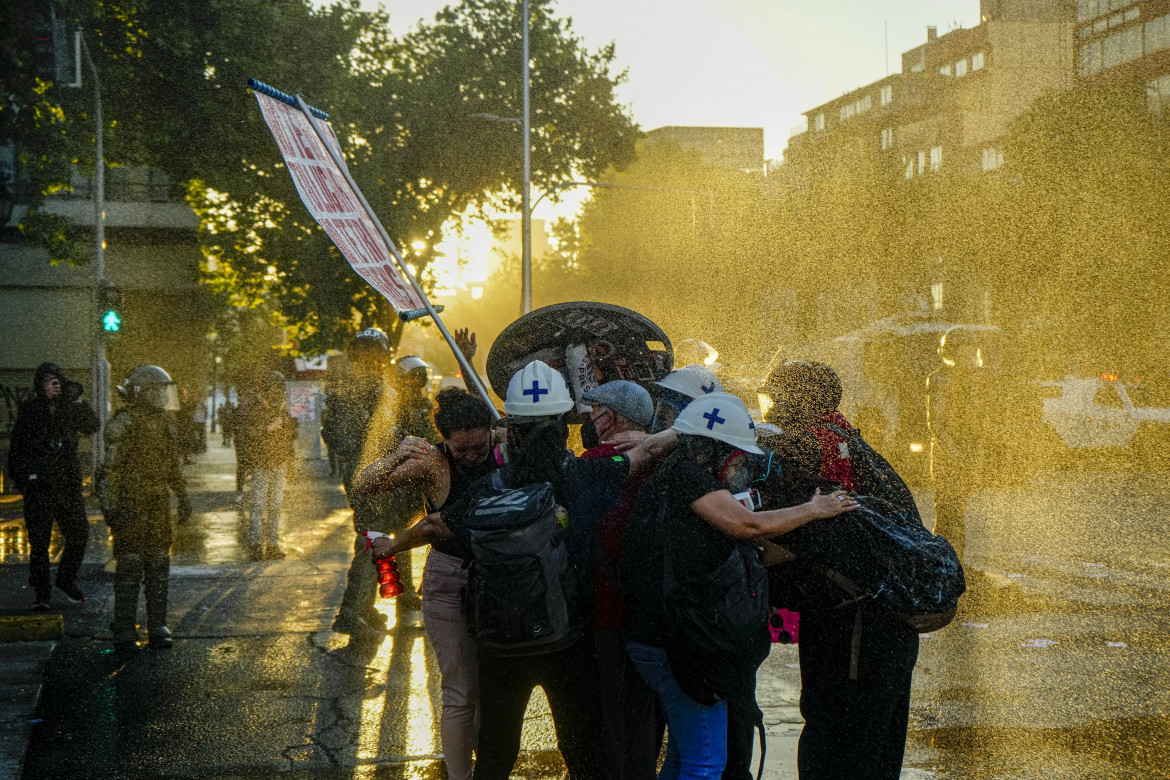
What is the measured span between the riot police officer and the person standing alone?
127 cm

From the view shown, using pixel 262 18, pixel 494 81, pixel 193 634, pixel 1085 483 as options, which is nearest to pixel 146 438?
pixel 193 634

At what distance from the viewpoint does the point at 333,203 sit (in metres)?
4.82

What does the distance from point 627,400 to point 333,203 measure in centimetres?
174

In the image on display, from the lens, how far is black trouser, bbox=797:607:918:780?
11.6ft

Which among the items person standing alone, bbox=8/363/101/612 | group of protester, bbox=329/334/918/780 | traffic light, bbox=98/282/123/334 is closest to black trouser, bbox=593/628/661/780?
group of protester, bbox=329/334/918/780

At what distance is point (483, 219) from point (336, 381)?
30.3 metres

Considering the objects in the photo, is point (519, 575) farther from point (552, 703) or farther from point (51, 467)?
point (51, 467)

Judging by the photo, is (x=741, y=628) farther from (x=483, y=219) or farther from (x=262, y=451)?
(x=483, y=219)

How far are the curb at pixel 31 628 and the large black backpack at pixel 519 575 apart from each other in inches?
196

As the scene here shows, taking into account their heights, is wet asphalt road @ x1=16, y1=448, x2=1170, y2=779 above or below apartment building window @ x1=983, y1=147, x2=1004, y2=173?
below

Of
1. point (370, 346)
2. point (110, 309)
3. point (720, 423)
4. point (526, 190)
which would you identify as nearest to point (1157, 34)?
point (526, 190)

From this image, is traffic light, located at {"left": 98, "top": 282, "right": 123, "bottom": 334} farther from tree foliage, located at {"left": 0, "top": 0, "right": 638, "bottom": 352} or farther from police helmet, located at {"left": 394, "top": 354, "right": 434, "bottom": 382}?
police helmet, located at {"left": 394, "top": 354, "right": 434, "bottom": 382}

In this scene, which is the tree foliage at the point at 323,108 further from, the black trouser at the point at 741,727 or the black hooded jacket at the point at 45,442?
the black trouser at the point at 741,727

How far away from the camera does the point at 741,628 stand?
3.34 m
